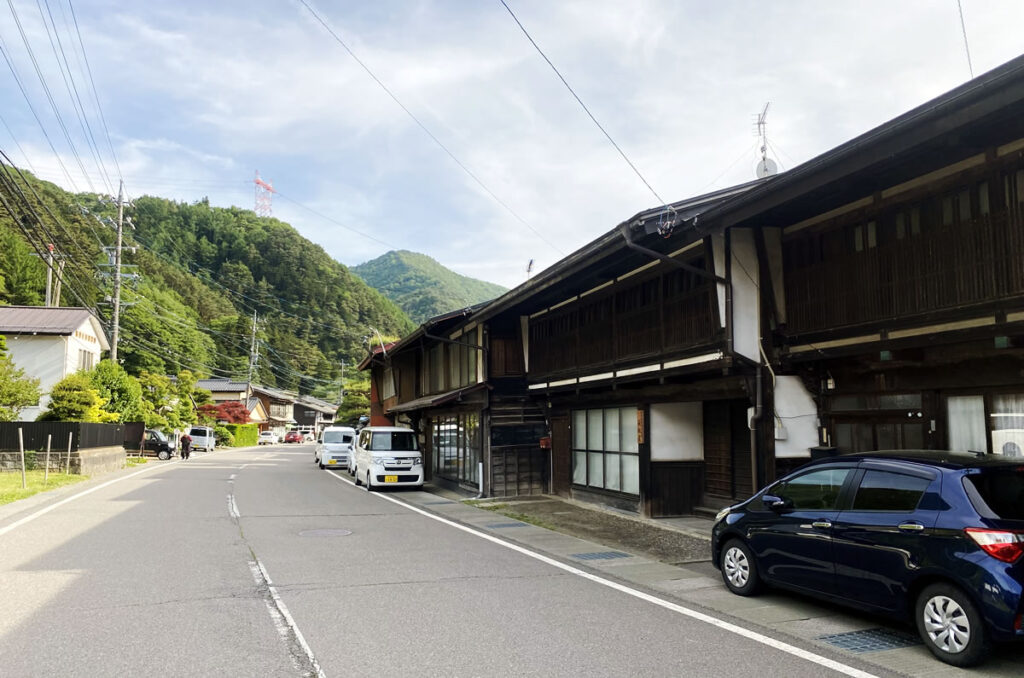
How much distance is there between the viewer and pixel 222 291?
8375 cm

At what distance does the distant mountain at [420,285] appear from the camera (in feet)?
288

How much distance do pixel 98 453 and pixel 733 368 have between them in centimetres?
2483

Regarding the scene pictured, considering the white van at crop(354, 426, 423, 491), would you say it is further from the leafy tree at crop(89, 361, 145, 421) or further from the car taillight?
the leafy tree at crop(89, 361, 145, 421)

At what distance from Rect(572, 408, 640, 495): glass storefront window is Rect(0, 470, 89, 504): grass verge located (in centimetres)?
1366

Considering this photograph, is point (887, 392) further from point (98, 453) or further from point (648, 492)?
point (98, 453)

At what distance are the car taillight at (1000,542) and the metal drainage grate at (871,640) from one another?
4.13 ft

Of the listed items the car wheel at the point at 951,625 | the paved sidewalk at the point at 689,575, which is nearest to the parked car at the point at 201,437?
the paved sidewalk at the point at 689,575

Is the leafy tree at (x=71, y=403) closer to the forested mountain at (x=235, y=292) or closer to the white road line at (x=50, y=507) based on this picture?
the white road line at (x=50, y=507)

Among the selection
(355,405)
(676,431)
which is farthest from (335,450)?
(355,405)

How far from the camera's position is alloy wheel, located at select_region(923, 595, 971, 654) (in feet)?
16.7

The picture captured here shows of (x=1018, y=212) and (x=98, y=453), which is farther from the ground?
(x=1018, y=212)

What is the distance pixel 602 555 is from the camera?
32.9 ft

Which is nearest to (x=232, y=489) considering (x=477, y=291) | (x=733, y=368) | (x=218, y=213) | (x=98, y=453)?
(x=98, y=453)

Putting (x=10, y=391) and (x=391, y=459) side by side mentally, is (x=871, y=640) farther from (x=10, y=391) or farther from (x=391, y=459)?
(x=10, y=391)
